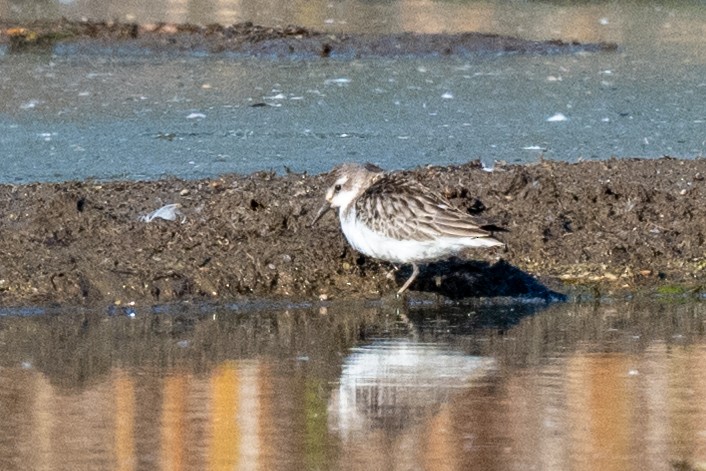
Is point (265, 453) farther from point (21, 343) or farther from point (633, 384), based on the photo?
point (21, 343)

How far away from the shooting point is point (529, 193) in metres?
8.98

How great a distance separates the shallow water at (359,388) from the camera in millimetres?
5105

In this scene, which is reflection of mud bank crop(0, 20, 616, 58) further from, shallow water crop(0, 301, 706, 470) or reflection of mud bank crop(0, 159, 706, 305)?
shallow water crop(0, 301, 706, 470)

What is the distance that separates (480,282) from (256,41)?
7.82 meters

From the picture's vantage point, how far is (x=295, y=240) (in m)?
8.35

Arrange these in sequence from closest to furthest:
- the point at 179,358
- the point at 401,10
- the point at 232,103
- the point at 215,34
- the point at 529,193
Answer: the point at 179,358 < the point at 529,193 < the point at 232,103 < the point at 215,34 < the point at 401,10

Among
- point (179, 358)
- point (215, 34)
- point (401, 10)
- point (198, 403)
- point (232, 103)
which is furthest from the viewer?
point (401, 10)

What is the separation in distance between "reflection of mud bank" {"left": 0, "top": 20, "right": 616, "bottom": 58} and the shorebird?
280 inches

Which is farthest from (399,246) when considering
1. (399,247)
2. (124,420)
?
(124,420)

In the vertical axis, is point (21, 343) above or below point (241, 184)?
below

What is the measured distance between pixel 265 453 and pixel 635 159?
5.53m

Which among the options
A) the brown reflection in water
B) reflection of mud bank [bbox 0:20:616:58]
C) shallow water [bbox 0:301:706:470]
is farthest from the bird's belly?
reflection of mud bank [bbox 0:20:616:58]

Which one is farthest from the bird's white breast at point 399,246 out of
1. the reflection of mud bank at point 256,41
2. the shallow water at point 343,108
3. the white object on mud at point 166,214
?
the reflection of mud bank at point 256,41

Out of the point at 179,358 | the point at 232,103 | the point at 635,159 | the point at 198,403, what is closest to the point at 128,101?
the point at 232,103
